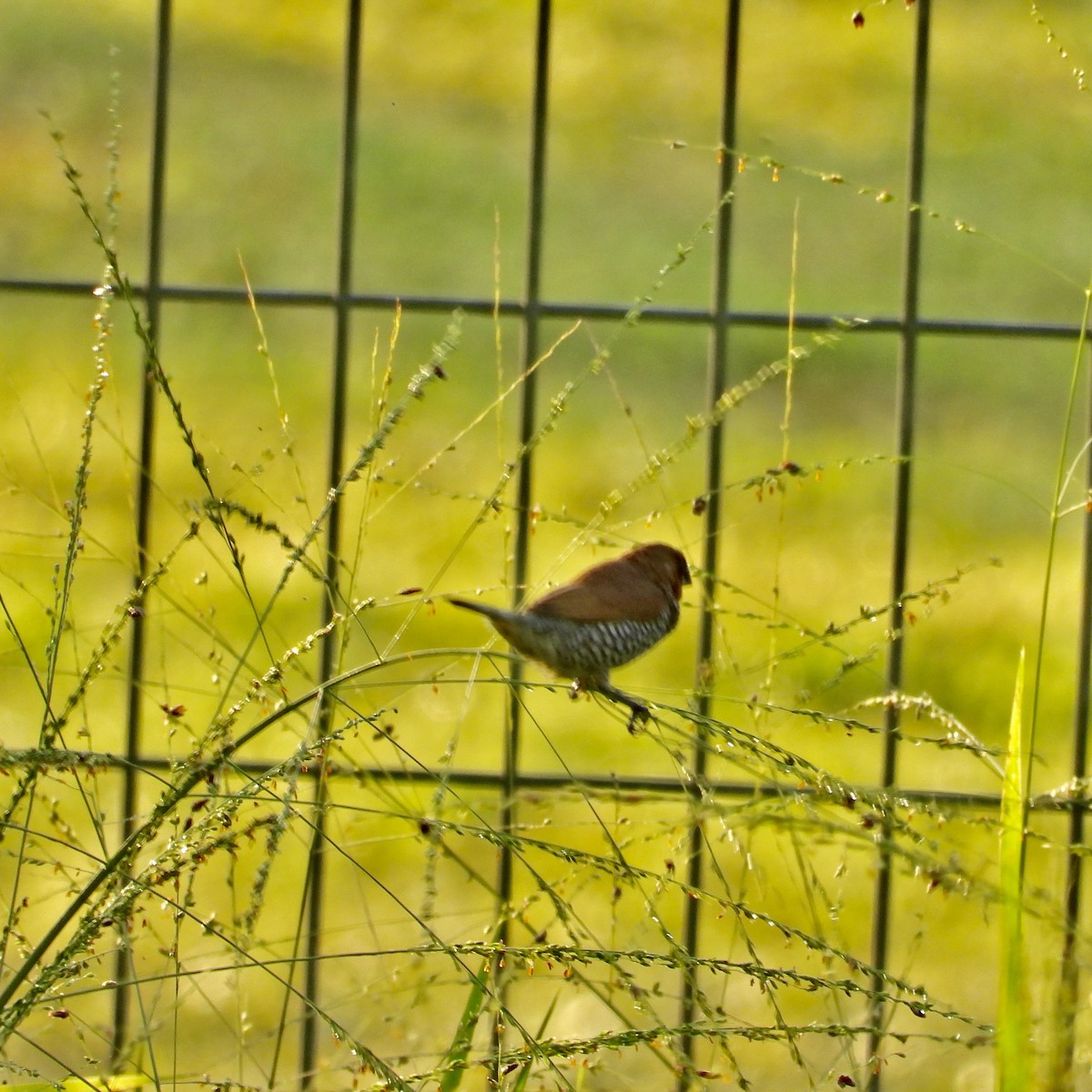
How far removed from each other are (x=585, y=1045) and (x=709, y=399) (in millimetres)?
1353

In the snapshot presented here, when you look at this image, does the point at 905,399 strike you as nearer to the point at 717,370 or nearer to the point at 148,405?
the point at 717,370

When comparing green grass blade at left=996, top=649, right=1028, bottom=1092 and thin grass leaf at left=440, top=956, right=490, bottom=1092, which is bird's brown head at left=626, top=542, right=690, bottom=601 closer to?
thin grass leaf at left=440, top=956, right=490, bottom=1092

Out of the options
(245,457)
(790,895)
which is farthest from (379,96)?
(790,895)

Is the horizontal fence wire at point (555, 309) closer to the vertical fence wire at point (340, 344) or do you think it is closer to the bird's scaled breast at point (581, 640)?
the vertical fence wire at point (340, 344)

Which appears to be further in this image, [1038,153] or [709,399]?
[1038,153]

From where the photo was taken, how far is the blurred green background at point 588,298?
8.46 meters

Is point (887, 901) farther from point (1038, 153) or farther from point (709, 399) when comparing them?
point (1038, 153)

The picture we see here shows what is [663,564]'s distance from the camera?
120 inches

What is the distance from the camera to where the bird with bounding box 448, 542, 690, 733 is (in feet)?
9.10

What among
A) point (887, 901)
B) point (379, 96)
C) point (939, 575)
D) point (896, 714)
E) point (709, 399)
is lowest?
point (887, 901)

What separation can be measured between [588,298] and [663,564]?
872 cm

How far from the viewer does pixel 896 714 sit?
2746 millimetres

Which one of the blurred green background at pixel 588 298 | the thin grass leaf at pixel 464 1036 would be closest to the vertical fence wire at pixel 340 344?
the thin grass leaf at pixel 464 1036

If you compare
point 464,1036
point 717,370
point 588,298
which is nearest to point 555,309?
point 717,370
